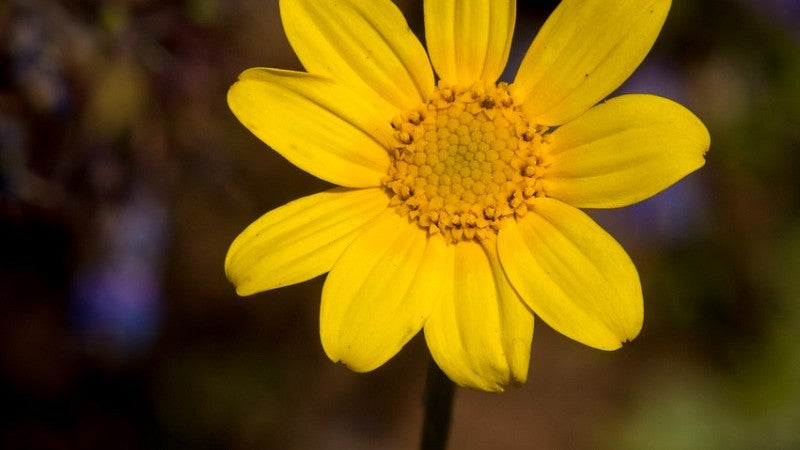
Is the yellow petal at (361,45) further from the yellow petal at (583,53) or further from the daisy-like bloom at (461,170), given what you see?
the yellow petal at (583,53)

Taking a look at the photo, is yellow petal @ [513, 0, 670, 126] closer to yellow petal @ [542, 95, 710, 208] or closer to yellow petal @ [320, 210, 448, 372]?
yellow petal @ [542, 95, 710, 208]

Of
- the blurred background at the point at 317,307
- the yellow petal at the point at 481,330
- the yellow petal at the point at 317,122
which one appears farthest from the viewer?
the blurred background at the point at 317,307

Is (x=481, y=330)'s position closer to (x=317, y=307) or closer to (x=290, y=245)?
(x=290, y=245)

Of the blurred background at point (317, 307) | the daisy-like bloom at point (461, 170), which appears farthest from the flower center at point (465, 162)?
the blurred background at point (317, 307)

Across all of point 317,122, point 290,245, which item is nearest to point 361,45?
point 317,122

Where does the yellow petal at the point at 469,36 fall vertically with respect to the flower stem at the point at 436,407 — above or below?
above

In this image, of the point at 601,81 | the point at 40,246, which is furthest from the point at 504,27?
the point at 40,246

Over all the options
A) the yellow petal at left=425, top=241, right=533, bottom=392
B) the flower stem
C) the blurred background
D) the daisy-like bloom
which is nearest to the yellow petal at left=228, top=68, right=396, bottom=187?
the daisy-like bloom
